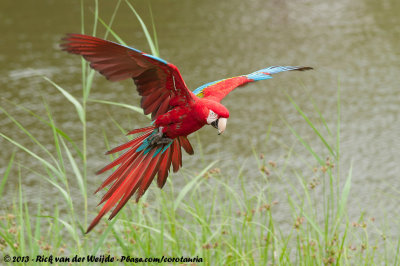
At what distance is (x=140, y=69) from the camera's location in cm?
146

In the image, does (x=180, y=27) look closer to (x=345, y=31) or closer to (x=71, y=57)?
(x=71, y=57)

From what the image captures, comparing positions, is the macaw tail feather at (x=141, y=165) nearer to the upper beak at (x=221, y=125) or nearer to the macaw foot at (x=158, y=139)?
the macaw foot at (x=158, y=139)

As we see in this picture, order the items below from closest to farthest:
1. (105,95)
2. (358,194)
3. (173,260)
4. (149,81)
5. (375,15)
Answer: (149,81) → (173,260) → (358,194) → (105,95) → (375,15)

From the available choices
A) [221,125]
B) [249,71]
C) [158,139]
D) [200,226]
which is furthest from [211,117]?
[249,71]

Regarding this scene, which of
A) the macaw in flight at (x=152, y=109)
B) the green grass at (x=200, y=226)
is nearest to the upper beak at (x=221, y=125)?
the macaw in flight at (x=152, y=109)

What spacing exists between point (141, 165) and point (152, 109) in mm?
160

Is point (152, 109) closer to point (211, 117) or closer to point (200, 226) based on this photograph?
point (211, 117)

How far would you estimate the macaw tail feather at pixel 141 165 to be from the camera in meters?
1.46

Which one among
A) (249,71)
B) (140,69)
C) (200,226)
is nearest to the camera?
(140,69)

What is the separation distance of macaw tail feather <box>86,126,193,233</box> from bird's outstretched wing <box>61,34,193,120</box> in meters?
0.09

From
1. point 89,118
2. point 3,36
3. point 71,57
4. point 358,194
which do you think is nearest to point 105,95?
point 89,118

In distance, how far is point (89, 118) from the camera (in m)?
5.68

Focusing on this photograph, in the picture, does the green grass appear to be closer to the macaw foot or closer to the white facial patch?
the macaw foot

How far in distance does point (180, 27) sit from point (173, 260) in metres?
6.09
